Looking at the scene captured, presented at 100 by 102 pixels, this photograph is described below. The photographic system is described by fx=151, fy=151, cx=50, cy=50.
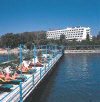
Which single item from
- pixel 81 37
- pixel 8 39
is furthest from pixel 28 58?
pixel 81 37

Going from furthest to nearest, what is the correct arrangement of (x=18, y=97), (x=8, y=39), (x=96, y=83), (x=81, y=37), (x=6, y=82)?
1. (x=81, y=37)
2. (x=8, y=39)
3. (x=96, y=83)
4. (x=6, y=82)
5. (x=18, y=97)

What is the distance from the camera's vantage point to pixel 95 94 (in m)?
11.7

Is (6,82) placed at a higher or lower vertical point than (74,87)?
higher

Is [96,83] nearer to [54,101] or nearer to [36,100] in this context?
[54,101]

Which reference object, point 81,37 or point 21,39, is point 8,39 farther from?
point 81,37

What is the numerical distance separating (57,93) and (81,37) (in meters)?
141

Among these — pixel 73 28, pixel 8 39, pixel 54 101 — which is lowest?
pixel 54 101

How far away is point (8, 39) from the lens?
258 feet

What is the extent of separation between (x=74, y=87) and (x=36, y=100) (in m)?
4.53

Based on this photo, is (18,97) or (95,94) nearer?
(18,97)

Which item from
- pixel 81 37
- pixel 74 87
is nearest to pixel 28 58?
pixel 74 87

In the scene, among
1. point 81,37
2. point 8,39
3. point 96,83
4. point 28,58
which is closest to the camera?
point 96,83

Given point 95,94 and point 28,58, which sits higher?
point 28,58

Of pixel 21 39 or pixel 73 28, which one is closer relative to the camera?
pixel 21 39
